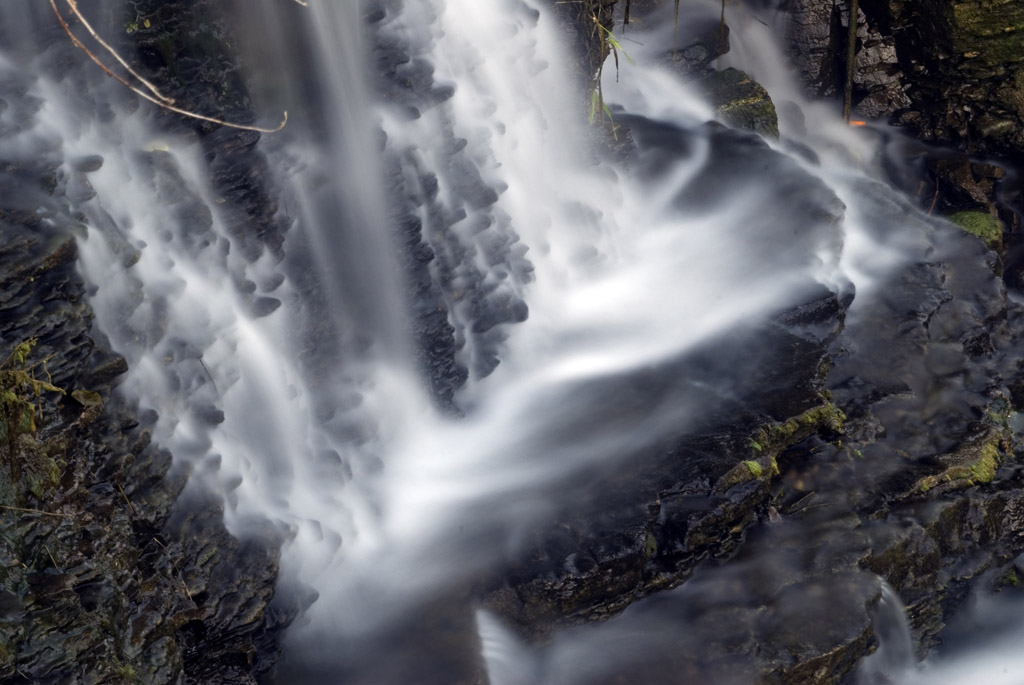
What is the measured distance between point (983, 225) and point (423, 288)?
466 centimetres

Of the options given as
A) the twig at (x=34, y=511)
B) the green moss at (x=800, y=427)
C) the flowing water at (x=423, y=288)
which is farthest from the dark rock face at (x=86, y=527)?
the green moss at (x=800, y=427)

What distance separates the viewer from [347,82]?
4.87m

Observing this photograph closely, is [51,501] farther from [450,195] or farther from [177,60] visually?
[450,195]

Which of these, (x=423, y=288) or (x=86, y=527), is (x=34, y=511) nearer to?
(x=86, y=527)

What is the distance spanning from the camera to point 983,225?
7.30 meters

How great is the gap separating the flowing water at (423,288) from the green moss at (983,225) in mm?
900

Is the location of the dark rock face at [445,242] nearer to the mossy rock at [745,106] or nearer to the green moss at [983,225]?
the mossy rock at [745,106]

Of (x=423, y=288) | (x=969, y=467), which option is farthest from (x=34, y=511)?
(x=969, y=467)

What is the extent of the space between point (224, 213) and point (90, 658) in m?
2.03

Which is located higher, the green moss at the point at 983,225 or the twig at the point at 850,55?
the twig at the point at 850,55

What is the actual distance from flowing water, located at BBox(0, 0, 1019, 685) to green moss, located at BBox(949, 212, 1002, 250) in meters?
0.90

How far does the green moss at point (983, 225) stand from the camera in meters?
7.20

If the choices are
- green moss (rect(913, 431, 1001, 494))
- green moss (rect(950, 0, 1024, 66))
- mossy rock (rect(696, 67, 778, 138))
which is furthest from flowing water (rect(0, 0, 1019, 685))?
green moss (rect(950, 0, 1024, 66))

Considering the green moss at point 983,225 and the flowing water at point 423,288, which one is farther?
the green moss at point 983,225
